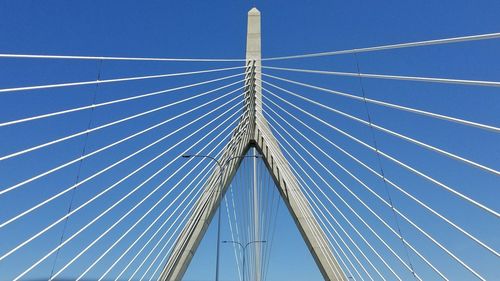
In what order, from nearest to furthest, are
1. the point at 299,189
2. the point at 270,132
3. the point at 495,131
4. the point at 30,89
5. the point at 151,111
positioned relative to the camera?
1. the point at 495,131
2. the point at 30,89
3. the point at 151,111
4. the point at 299,189
5. the point at 270,132

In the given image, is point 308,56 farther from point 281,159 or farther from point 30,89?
point 30,89

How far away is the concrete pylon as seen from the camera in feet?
66.1

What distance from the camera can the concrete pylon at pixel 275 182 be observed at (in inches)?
793

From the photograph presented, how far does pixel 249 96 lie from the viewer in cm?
2302

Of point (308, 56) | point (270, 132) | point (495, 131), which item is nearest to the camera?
point (495, 131)

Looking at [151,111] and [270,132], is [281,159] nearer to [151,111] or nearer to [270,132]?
[270,132]

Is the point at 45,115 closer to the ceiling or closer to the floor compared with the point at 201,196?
closer to the ceiling

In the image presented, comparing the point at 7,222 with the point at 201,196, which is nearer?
the point at 7,222

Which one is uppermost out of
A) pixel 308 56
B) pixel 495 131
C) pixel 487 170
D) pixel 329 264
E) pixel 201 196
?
pixel 308 56

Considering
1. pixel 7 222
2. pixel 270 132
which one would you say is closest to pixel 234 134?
pixel 270 132

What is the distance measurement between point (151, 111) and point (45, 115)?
5468 millimetres

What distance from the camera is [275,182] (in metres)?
22.7

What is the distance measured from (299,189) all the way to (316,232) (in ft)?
6.45

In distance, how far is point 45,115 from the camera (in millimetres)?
10133
